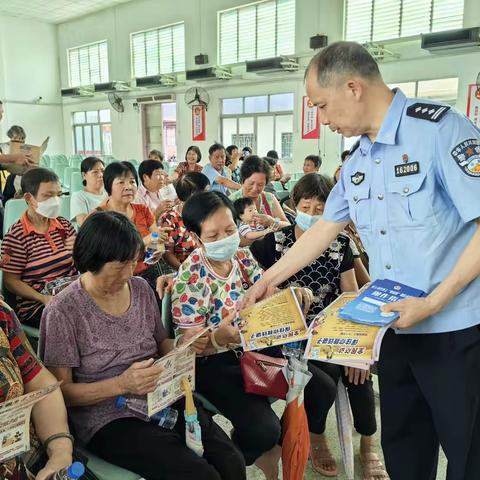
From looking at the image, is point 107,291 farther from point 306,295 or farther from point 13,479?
point 306,295

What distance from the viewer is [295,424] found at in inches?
61.7

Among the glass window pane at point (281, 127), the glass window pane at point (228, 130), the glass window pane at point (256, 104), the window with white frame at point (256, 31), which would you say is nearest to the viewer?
the window with white frame at point (256, 31)

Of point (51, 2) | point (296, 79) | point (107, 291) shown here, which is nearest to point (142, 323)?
point (107, 291)

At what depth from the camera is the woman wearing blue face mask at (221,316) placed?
1.55 metres

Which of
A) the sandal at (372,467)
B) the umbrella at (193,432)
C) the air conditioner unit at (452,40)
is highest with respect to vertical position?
the air conditioner unit at (452,40)

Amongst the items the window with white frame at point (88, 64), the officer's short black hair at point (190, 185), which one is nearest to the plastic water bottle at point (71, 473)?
the officer's short black hair at point (190, 185)

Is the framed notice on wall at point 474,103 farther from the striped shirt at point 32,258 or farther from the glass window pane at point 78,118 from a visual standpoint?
the glass window pane at point 78,118

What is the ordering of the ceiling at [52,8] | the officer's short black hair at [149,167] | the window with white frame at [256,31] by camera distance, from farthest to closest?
1. the ceiling at [52,8]
2. the window with white frame at [256,31]
3. the officer's short black hair at [149,167]

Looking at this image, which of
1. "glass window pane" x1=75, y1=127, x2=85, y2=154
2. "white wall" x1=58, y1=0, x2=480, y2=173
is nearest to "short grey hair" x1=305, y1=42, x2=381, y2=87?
"white wall" x1=58, y1=0, x2=480, y2=173

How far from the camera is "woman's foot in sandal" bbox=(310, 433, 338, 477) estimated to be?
74.2 inches

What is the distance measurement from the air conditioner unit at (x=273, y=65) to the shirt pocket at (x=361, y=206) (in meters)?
8.93

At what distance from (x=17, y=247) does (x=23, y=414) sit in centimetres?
134

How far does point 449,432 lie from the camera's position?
48.7 inches

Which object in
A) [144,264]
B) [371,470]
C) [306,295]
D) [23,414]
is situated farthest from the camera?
[144,264]
